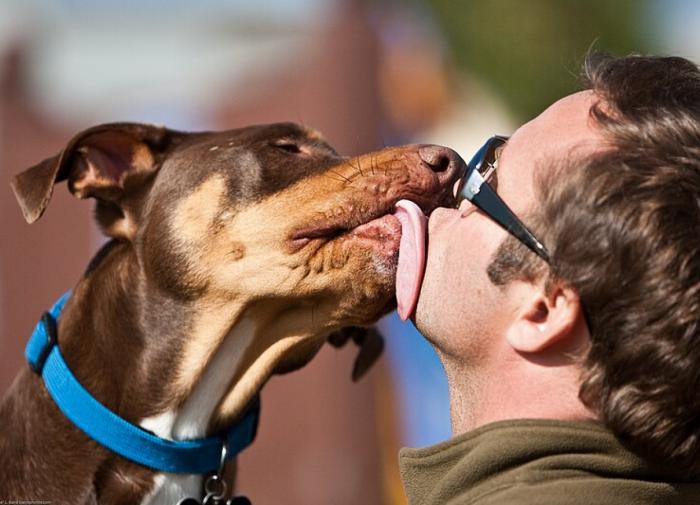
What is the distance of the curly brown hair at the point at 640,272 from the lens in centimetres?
296

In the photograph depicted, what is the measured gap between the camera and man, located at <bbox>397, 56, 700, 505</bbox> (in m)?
2.97

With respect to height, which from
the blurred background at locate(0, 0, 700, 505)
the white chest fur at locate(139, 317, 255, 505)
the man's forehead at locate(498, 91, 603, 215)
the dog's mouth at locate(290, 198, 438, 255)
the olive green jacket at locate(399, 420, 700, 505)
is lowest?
the blurred background at locate(0, 0, 700, 505)

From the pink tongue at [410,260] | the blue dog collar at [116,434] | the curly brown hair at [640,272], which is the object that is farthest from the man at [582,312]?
the blue dog collar at [116,434]

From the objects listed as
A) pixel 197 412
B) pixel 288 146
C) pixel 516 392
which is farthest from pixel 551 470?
pixel 288 146

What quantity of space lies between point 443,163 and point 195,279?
3.39ft

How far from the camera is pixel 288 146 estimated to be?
4566mm

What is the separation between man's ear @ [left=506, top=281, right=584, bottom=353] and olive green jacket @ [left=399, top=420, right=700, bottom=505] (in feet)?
0.74

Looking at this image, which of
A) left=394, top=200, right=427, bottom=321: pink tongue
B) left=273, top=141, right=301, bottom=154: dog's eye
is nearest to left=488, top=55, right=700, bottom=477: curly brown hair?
left=394, top=200, right=427, bottom=321: pink tongue

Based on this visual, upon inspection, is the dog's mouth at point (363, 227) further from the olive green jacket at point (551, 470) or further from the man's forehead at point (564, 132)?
the olive green jacket at point (551, 470)

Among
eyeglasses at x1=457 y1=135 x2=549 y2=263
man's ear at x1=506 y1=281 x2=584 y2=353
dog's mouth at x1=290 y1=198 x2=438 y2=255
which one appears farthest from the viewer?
dog's mouth at x1=290 y1=198 x2=438 y2=255

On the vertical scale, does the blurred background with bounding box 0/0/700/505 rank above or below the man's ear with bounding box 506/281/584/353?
below

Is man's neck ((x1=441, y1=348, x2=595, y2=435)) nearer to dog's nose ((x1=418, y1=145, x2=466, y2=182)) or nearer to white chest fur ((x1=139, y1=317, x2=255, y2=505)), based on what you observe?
dog's nose ((x1=418, y1=145, x2=466, y2=182))

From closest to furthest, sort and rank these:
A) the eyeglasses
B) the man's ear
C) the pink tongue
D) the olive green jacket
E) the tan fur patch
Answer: the olive green jacket → the man's ear → the eyeglasses → the pink tongue → the tan fur patch

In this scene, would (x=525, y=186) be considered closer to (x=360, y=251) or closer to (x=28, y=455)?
(x=360, y=251)
